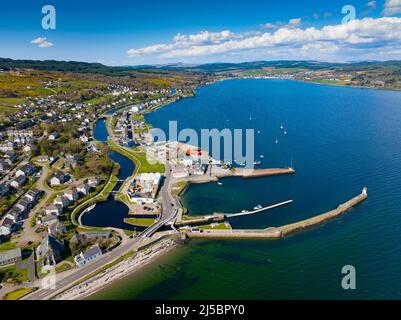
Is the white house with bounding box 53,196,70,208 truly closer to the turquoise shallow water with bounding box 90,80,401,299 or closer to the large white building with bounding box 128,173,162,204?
the large white building with bounding box 128,173,162,204

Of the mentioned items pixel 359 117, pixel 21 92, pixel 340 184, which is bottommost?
pixel 340 184

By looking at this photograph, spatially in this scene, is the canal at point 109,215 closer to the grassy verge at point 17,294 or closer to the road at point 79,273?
the road at point 79,273

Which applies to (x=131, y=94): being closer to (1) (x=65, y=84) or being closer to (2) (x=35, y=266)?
(1) (x=65, y=84)

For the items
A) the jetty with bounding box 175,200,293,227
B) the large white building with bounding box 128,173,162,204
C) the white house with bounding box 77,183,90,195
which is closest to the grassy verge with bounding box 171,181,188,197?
the large white building with bounding box 128,173,162,204

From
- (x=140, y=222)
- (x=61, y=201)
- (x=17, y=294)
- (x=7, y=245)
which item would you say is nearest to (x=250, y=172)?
(x=140, y=222)

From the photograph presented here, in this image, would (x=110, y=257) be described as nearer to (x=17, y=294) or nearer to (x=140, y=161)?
(x=17, y=294)

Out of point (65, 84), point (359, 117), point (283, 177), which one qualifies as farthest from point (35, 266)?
point (65, 84)
